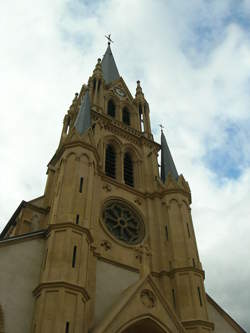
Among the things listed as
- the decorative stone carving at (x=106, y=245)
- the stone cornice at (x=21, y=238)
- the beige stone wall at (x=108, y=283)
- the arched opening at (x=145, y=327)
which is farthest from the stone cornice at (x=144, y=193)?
the arched opening at (x=145, y=327)

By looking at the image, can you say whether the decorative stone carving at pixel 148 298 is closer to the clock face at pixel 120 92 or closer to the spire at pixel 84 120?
the spire at pixel 84 120

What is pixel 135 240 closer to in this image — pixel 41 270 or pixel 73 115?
pixel 41 270

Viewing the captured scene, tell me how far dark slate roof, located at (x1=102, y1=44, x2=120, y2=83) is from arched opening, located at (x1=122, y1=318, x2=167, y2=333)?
24.1 m

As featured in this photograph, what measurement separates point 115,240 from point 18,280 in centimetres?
607

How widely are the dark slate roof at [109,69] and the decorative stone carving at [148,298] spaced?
75.1 ft

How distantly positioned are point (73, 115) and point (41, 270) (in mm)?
19069

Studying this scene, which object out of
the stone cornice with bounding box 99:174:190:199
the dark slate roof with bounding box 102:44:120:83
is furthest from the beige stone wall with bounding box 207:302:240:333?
the dark slate roof with bounding box 102:44:120:83

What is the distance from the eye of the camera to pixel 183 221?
20328mm

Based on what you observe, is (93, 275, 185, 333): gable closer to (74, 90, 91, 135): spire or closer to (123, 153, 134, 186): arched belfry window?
(123, 153, 134, 186): arched belfry window

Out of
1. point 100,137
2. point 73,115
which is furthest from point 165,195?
point 73,115

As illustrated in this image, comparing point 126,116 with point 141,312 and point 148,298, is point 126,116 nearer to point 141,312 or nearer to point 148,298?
point 148,298

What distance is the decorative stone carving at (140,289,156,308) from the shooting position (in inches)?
593

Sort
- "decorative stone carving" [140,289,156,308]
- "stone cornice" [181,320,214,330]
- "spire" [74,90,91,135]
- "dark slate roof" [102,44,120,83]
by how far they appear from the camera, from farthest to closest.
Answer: "dark slate roof" [102,44,120,83]
"spire" [74,90,91,135]
"stone cornice" [181,320,214,330]
"decorative stone carving" [140,289,156,308]

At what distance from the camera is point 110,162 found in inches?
941
